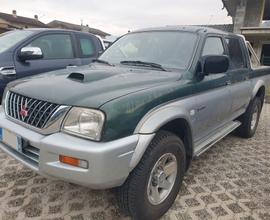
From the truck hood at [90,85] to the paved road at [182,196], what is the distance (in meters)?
1.12

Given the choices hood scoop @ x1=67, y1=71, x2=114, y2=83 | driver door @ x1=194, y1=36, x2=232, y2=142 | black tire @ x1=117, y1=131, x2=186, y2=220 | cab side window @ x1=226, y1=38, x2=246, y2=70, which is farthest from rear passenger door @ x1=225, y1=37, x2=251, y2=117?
hood scoop @ x1=67, y1=71, x2=114, y2=83

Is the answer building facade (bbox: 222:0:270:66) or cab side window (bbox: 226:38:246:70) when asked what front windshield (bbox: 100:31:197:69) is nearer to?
cab side window (bbox: 226:38:246:70)

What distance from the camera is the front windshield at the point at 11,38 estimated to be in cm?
446

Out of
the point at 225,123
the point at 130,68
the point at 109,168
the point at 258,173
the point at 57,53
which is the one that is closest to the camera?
the point at 109,168

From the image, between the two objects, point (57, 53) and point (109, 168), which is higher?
point (57, 53)

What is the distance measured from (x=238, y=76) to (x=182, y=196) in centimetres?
203

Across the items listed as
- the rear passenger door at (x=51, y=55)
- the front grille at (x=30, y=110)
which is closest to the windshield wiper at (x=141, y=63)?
the front grille at (x=30, y=110)

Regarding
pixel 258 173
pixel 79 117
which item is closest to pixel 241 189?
pixel 258 173

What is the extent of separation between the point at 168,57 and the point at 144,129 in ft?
4.06

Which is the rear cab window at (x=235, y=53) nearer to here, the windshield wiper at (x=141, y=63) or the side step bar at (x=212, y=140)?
the side step bar at (x=212, y=140)

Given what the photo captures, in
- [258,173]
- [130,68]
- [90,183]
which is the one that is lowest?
[258,173]

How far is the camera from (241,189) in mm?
3043

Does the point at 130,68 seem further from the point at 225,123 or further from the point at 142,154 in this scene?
the point at 225,123

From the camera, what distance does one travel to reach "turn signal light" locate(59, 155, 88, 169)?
5.82 feet
